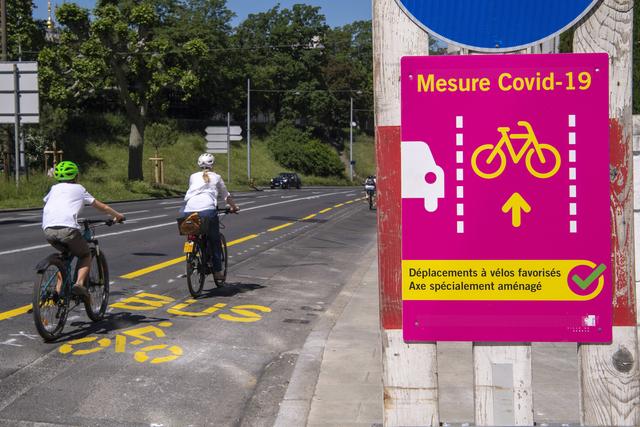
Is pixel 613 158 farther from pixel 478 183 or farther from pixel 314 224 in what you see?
pixel 314 224

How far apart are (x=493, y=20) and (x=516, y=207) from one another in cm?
63

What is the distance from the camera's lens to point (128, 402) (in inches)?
218

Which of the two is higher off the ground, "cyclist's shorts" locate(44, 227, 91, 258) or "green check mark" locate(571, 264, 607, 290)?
"green check mark" locate(571, 264, 607, 290)

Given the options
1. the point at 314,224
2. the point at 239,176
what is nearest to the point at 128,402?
the point at 314,224

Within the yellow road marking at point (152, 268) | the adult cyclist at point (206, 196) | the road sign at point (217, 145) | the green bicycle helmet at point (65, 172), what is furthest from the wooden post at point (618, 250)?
the road sign at point (217, 145)

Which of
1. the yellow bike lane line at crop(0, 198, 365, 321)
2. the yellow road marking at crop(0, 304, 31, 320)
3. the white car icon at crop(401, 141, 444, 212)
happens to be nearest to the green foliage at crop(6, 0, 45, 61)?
the yellow bike lane line at crop(0, 198, 365, 321)

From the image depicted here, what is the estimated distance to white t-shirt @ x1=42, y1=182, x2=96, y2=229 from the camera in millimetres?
7590

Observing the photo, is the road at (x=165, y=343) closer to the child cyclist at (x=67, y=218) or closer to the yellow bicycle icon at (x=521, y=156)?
the child cyclist at (x=67, y=218)

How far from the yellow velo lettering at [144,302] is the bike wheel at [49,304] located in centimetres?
168

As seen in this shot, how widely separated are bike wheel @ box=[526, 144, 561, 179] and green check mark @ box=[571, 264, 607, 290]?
35cm

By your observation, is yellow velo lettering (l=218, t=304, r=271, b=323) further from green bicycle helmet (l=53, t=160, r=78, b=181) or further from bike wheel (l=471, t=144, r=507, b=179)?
bike wheel (l=471, t=144, r=507, b=179)

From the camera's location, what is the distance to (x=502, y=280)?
293cm

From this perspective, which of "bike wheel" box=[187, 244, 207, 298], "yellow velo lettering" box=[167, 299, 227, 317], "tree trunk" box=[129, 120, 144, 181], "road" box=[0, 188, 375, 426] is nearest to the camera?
"road" box=[0, 188, 375, 426]

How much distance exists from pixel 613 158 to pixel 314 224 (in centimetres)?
2077
